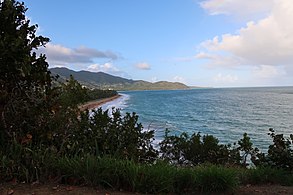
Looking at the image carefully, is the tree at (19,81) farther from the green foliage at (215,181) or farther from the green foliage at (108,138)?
the green foliage at (215,181)

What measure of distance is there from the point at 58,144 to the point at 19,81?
45.8 inches

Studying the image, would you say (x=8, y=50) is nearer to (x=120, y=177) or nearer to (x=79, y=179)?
(x=79, y=179)

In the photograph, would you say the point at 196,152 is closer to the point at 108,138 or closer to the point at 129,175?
the point at 108,138

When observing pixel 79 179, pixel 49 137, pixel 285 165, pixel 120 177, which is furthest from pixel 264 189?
pixel 49 137

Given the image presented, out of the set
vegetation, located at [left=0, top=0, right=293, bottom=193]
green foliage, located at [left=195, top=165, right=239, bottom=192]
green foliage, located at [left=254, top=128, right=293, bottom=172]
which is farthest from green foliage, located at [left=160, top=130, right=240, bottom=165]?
green foliage, located at [left=195, top=165, right=239, bottom=192]

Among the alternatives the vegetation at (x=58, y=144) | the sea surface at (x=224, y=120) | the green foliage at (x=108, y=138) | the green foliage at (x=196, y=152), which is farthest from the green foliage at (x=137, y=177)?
the green foliage at (x=196, y=152)

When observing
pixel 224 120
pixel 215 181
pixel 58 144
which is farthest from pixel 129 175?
pixel 224 120

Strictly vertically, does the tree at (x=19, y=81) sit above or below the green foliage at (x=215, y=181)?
above

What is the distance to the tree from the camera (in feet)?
15.4

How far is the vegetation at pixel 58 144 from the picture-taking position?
14.0 ft

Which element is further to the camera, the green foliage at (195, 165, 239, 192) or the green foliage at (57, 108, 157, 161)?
the green foliage at (57, 108, 157, 161)

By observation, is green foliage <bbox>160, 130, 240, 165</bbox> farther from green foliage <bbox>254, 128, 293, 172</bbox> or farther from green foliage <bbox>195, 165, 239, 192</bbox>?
green foliage <bbox>195, 165, 239, 192</bbox>

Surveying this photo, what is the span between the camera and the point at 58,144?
16.8ft

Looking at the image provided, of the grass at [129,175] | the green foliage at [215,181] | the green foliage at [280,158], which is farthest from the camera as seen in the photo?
the green foliage at [280,158]
